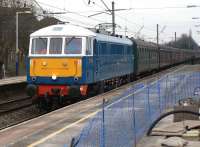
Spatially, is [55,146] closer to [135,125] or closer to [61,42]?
[135,125]

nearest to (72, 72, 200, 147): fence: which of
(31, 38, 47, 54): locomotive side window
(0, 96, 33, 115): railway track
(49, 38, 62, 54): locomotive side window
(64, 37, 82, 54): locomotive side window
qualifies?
(64, 37, 82, 54): locomotive side window

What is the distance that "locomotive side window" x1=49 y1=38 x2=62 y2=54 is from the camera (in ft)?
69.4

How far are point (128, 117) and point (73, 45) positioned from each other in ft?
33.2

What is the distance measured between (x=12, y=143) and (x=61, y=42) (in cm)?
1037

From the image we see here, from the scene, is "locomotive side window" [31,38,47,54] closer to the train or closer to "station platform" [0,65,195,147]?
the train

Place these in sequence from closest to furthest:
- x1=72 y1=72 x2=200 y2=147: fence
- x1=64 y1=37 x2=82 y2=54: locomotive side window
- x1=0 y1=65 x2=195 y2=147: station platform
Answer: x1=72 y1=72 x2=200 y2=147: fence, x1=0 y1=65 x2=195 y2=147: station platform, x1=64 y1=37 x2=82 y2=54: locomotive side window

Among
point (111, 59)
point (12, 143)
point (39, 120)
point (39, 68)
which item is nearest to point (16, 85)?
point (111, 59)

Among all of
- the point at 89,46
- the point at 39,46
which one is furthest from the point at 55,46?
the point at 89,46

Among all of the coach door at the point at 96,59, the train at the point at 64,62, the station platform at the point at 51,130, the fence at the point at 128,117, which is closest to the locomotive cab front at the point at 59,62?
the train at the point at 64,62

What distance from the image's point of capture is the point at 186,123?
1106cm

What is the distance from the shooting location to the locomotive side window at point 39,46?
841 inches

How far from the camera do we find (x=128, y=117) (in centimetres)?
1140

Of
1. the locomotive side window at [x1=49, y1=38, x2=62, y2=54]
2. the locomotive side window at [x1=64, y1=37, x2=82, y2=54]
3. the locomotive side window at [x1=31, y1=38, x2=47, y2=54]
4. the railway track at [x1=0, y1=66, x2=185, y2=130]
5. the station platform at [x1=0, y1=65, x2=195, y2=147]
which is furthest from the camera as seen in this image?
the locomotive side window at [x1=31, y1=38, x2=47, y2=54]

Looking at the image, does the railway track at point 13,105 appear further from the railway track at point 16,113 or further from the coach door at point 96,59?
the coach door at point 96,59
